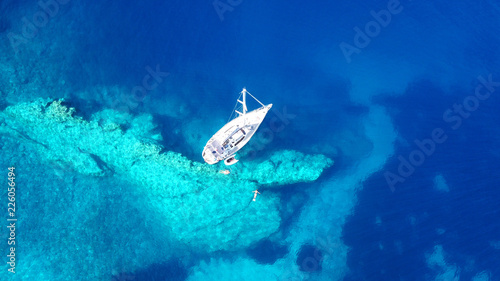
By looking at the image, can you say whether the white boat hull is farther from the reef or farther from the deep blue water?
the deep blue water

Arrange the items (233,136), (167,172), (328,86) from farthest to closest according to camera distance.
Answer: (328,86) → (167,172) → (233,136)

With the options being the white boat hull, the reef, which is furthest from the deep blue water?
the white boat hull

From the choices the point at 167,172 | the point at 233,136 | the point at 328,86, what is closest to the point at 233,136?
the point at 233,136

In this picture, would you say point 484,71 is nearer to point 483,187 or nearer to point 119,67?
point 483,187

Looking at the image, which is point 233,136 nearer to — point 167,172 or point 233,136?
point 233,136

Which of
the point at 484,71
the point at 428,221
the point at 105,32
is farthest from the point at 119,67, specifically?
the point at 484,71

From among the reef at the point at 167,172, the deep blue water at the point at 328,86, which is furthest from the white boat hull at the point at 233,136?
the deep blue water at the point at 328,86

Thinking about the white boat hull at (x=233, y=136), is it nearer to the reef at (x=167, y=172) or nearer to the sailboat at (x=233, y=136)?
the sailboat at (x=233, y=136)
